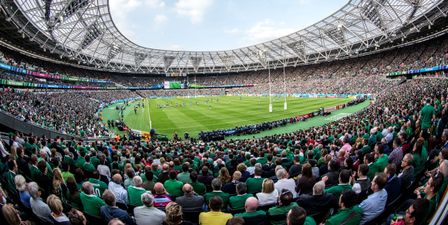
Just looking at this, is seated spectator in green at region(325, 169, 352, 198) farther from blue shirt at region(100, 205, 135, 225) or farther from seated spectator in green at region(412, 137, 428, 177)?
blue shirt at region(100, 205, 135, 225)

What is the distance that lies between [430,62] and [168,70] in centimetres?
8907

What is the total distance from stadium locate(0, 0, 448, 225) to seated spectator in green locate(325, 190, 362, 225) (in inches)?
0.9

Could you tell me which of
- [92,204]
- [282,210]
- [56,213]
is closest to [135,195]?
[92,204]

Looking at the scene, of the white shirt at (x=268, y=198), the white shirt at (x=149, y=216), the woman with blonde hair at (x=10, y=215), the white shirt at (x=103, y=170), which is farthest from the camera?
the white shirt at (x=103, y=170)

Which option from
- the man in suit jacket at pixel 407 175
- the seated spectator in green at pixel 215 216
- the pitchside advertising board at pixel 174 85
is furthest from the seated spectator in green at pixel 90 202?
the pitchside advertising board at pixel 174 85

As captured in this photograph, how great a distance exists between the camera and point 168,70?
117438 millimetres

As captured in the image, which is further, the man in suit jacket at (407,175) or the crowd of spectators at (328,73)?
the crowd of spectators at (328,73)

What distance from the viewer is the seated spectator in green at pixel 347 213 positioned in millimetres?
4273

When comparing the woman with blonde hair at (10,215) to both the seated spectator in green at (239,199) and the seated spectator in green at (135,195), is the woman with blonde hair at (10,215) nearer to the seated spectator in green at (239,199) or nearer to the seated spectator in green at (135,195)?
the seated spectator in green at (135,195)

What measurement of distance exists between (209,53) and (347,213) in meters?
99.8

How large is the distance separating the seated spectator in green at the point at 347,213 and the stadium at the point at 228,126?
24mm

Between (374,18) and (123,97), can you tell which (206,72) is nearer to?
(123,97)

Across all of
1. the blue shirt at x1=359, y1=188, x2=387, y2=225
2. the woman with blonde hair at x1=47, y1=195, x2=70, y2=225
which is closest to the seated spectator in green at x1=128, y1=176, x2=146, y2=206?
the woman with blonde hair at x1=47, y1=195, x2=70, y2=225

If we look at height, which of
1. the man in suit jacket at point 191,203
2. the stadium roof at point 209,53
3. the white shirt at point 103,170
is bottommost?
the white shirt at point 103,170
